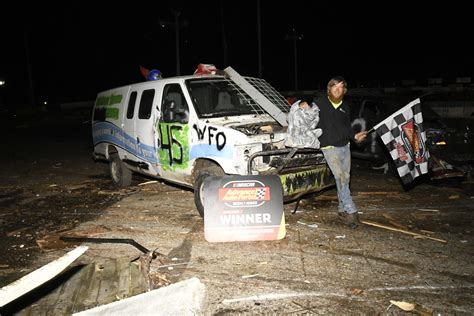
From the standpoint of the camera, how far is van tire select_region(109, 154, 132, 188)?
8602 mm

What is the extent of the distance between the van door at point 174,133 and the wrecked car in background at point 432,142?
458cm

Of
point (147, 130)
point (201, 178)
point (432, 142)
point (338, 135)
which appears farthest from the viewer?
point (432, 142)

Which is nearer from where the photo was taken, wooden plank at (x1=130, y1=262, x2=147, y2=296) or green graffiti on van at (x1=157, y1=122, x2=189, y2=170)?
wooden plank at (x1=130, y1=262, x2=147, y2=296)

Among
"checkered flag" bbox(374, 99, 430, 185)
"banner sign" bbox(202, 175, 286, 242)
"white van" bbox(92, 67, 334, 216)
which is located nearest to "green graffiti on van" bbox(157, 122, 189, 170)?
"white van" bbox(92, 67, 334, 216)

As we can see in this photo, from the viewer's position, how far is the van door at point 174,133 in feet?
20.9

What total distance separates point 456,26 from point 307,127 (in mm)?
44774

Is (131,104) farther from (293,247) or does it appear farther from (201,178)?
(293,247)

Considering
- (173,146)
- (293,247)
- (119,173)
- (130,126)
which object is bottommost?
(293,247)

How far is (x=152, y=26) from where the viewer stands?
4559cm

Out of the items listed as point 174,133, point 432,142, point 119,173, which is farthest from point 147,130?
point 432,142

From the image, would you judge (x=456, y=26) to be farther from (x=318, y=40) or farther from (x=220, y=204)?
(x=220, y=204)

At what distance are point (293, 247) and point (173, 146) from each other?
265 centimetres

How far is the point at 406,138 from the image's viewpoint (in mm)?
5965

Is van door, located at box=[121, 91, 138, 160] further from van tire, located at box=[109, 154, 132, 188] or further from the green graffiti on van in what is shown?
the green graffiti on van
